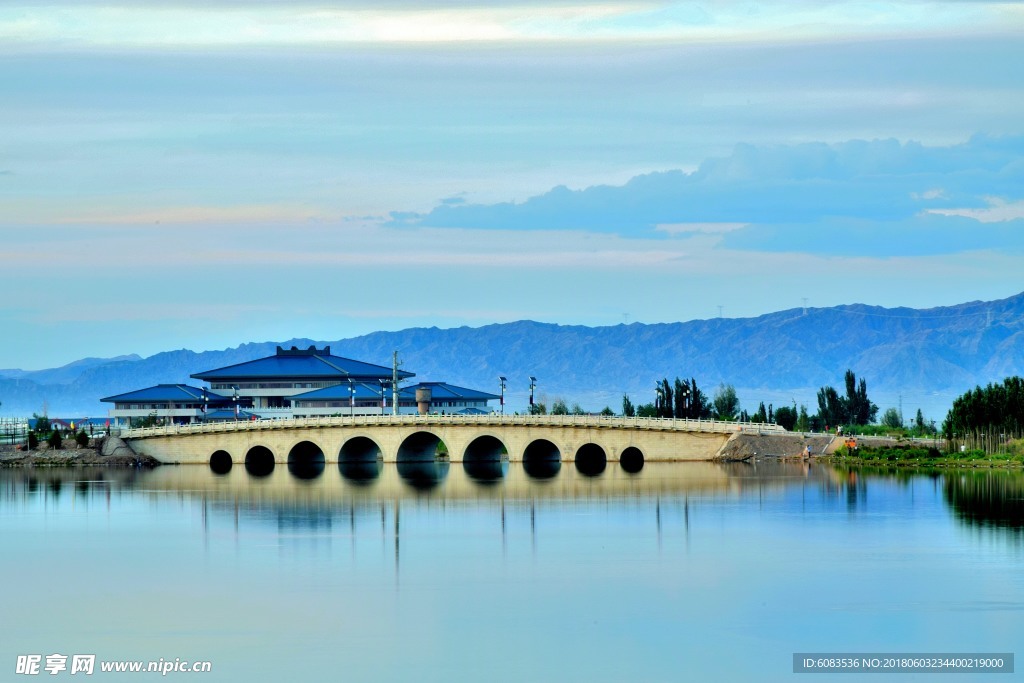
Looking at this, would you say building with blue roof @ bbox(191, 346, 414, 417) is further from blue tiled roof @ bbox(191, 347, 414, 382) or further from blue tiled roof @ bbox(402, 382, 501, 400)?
blue tiled roof @ bbox(402, 382, 501, 400)

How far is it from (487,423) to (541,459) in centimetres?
1579

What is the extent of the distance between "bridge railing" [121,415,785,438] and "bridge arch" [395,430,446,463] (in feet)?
12.5

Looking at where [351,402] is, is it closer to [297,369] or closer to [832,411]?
[297,369]

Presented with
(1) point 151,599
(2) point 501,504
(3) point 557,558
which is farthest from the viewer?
(2) point 501,504

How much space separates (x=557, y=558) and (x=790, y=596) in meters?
10.3

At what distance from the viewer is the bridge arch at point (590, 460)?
97094 mm

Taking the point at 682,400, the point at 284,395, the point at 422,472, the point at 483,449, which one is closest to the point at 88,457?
the point at 422,472

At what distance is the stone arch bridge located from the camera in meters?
96.1

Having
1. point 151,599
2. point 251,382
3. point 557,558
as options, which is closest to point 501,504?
point 557,558

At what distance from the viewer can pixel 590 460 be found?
113 m

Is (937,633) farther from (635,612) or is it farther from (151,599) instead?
(151,599)

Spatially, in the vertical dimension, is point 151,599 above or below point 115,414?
below

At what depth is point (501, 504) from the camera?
2803 inches

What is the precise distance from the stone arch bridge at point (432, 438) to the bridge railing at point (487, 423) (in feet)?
0.20
